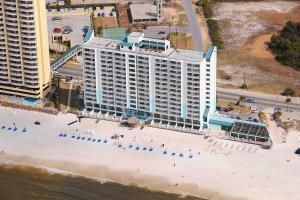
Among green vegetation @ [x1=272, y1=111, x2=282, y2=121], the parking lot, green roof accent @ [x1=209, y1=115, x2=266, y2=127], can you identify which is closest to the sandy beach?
green roof accent @ [x1=209, y1=115, x2=266, y2=127]

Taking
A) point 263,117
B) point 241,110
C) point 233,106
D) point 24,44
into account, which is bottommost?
point 263,117

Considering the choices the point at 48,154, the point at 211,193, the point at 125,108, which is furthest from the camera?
the point at 125,108

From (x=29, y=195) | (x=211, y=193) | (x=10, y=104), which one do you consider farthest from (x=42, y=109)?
(x=211, y=193)

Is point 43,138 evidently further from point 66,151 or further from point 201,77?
point 201,77

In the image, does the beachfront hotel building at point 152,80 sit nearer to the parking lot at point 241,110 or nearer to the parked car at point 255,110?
the parking lot at point 241,110

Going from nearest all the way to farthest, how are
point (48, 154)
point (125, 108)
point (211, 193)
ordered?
point (211, 193) → point (48, 154) → point (125, 108)

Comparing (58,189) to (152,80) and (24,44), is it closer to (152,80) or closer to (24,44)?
(152,80)

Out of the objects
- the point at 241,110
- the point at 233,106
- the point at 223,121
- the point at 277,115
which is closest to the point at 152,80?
the point at 223,121
